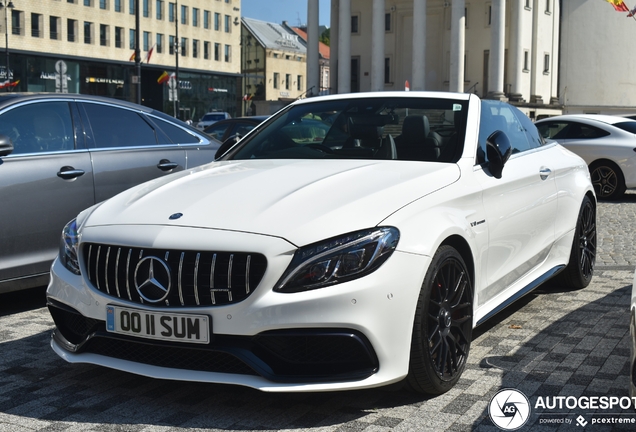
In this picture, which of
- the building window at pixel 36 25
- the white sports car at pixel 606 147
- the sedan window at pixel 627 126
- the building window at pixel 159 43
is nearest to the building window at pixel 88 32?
the building window at pixel 36 25

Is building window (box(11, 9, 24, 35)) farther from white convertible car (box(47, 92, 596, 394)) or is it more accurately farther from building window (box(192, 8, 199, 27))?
white convertible car (box(47, 92, 596, 394))

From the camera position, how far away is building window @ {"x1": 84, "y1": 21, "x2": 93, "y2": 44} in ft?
228

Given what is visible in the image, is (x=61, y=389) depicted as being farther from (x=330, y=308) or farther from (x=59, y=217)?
(x=59, y=217)

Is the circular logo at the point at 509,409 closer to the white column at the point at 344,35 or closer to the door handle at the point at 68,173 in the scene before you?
the door handle at the point at 68,173

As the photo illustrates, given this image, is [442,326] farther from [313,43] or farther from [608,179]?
[313,43]

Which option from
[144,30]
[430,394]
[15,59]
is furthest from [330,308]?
[144,30]

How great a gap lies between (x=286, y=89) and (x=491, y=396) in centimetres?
9993

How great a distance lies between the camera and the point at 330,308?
379 cm

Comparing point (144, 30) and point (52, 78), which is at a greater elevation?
point (144, 30)

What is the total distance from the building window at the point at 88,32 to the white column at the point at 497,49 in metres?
31.3

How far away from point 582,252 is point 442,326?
3.21m

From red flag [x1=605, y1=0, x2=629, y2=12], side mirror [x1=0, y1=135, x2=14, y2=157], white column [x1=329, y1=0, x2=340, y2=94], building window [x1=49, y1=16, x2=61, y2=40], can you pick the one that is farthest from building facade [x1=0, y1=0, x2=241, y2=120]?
side mirror [x1=0, y1=135, x2=14, y2=157]

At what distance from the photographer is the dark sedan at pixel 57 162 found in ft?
20.3

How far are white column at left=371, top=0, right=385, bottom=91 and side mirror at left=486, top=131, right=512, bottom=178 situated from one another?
58.4 meters
